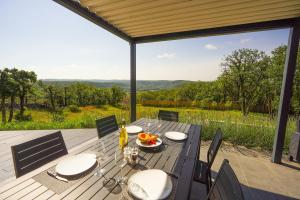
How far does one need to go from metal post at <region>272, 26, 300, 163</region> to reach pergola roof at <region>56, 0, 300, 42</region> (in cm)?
27

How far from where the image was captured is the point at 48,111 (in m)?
15.3

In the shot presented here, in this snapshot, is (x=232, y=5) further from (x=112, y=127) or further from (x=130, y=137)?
(x=112, y=127)

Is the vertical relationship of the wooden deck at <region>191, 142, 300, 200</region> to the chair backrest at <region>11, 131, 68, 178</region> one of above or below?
below

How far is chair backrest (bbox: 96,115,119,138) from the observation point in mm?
1961

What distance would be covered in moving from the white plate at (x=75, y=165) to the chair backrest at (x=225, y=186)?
817 mm

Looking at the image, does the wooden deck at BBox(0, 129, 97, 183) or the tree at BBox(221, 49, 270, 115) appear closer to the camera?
the wooden deck at BBox(0, 129, 97, 183)

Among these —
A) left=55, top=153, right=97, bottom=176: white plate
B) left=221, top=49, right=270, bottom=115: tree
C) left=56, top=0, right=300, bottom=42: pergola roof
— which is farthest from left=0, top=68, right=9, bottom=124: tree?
left=221, top=49, right=270, bottom=115: tree

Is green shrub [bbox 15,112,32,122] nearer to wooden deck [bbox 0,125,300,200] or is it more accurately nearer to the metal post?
wooden deck [bbox 0,125,300,200]

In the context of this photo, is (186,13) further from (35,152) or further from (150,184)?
(35,152)

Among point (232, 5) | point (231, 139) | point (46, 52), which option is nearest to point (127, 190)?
point (232, 5)

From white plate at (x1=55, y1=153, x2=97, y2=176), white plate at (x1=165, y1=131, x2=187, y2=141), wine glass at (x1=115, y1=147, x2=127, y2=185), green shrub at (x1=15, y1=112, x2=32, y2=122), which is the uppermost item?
white plate at (x1=55, y1=153, x2=97, y2=176)

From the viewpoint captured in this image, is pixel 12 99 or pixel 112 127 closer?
pixel 112 127

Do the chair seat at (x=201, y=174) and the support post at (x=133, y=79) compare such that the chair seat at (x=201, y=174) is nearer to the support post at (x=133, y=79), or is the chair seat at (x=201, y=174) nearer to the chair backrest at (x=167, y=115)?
the chair backrest at (x=167, y=115)

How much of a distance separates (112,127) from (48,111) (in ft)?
54.4
